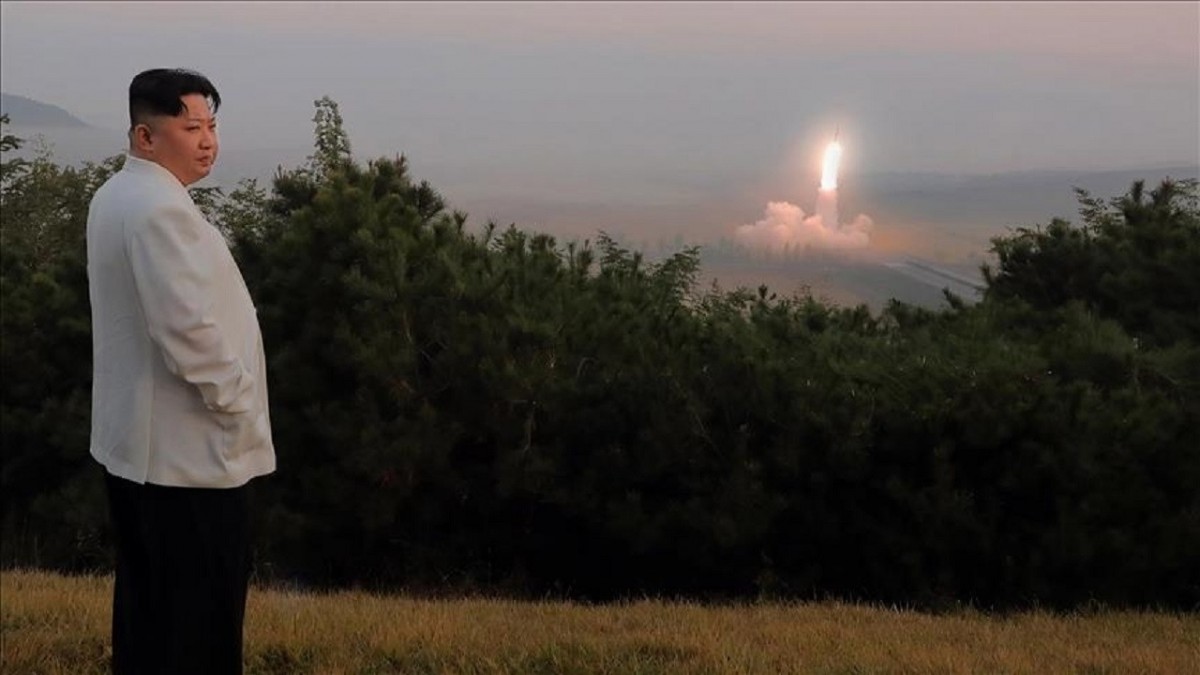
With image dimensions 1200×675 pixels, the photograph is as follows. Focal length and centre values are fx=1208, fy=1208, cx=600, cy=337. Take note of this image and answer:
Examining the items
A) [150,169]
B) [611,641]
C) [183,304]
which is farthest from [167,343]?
[611,641]

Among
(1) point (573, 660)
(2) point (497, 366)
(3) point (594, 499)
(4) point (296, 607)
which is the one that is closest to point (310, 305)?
(2) point (497, 366)

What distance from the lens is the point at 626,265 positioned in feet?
36.3

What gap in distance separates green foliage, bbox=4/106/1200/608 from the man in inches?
191

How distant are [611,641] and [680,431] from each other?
136 inches

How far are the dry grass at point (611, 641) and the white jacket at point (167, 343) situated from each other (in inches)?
62.0

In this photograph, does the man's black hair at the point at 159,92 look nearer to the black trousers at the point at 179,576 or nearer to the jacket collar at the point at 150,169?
the jacket collar at the point at 150,169

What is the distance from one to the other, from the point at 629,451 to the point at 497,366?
3.59 ft

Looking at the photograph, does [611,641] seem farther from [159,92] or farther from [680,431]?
[680,431]

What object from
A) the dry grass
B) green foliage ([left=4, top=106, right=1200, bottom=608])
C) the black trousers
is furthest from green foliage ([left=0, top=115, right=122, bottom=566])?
the black trousers

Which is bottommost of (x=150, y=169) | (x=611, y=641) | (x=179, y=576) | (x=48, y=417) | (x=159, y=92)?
(x=48, y=417)

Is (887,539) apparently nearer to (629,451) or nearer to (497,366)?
(629,451)

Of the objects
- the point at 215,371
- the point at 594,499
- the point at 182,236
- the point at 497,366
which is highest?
the point at 182,236

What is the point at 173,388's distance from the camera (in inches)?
111

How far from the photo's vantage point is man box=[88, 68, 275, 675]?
9.05ft
